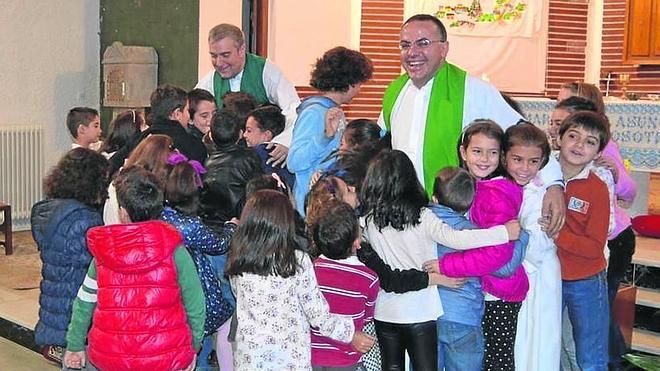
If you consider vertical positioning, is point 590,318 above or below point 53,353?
above

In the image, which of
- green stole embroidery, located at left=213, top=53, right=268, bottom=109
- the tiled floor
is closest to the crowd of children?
green stole embroidery, located at left=213, top=53, right=268, bottom=109

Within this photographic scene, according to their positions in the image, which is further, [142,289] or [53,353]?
[53,353]

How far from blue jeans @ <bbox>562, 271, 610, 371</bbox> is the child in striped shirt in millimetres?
1012

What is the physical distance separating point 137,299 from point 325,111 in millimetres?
1280

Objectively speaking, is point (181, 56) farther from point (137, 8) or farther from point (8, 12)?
point (8, 12)

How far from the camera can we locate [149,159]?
3805 millimetres

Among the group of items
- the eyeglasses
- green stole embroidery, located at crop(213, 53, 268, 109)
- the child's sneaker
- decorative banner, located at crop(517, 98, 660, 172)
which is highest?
the eyeglasses

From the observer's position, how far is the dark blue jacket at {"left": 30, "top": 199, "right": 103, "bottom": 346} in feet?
12.8

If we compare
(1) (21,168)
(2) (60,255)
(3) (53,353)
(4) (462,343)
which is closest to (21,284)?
(3) (53,353)

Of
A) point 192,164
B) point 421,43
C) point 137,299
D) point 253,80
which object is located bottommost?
point 137,299

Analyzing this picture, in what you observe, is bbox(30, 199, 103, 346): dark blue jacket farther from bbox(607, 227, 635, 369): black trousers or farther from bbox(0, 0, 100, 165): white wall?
bbox(0, 0, 100, 165): white wall

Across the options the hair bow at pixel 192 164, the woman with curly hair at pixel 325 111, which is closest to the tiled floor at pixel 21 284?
the hair bow at pixel 192 164

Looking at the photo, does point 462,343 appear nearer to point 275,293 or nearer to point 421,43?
point 275,293

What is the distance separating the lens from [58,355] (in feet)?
15.5
